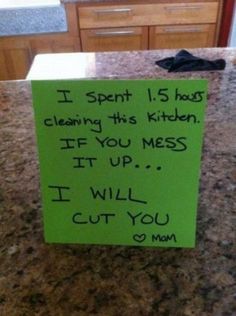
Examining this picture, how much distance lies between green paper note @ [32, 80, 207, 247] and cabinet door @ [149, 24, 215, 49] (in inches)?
88.6

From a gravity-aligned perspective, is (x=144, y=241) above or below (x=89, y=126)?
below

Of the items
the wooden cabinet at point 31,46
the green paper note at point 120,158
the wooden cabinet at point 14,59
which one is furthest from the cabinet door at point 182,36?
the green paper note at point 120,158

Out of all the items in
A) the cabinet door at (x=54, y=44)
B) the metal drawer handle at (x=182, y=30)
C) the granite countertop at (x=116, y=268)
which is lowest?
the cabinet door at (x=54, y=44)

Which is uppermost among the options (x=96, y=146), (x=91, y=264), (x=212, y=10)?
(x=96, y=146)

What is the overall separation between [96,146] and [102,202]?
83 mm

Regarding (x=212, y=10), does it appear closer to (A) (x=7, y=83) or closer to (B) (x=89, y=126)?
(A) (x=7, y=83)

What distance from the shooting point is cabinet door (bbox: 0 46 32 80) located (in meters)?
2.58

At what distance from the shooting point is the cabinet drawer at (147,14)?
7.93ft

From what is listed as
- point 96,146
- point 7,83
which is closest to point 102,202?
point 96,146

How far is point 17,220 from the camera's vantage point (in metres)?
0.57

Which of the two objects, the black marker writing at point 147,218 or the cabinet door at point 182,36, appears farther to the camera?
the cabinet door at point 182,36

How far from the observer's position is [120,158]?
1.55ft

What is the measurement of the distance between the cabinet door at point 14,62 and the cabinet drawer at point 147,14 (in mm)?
491

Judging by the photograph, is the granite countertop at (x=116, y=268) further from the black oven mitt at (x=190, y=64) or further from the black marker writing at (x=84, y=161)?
the black oven mitt at (x=190, y=64)
